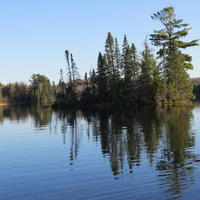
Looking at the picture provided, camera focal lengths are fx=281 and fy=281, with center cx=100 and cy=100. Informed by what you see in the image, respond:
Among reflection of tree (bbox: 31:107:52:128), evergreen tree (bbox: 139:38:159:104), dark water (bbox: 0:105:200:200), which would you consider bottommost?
dark water (bbox: 0:105:200:200)

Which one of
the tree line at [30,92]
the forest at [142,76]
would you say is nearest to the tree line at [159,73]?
the forest at [142,76]

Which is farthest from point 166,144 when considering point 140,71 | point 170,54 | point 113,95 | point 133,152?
point 113,95

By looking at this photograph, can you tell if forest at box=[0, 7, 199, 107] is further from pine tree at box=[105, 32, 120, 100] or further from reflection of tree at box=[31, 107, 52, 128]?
reflection of tree at box=[31, 107, 52, 128]

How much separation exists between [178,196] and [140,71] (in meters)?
58.2

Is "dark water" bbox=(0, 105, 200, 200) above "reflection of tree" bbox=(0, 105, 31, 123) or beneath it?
beneath

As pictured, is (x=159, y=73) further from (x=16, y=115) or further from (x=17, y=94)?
(x=17, y=94)

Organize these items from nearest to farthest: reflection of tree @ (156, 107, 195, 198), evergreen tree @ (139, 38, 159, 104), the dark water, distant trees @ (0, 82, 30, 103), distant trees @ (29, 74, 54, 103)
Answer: the dark water
reflection of tree @ (156, 107, 195, 198)
evergreen tree @ (139, 38, 159, 104)
distant trees @ (29, 74, 54, 103)
distant trees @ (0, 82, 30, 103)

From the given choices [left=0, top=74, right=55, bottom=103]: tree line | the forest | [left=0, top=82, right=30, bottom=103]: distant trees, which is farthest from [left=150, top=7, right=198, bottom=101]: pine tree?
[left=0, top=82, right=30, bottom=103]: distant trees

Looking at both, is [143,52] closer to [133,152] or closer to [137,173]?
[133,152]

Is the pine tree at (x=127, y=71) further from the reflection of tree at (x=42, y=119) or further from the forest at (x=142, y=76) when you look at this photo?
the reflection of tree at (x=42, y=119)

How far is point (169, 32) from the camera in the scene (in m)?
60.3

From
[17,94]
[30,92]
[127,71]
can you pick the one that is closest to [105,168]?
[127,71]

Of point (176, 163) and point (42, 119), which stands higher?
point (42, 119)

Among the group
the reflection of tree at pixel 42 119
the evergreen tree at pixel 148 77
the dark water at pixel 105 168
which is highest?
the evergreen tree at pixel 148 77
